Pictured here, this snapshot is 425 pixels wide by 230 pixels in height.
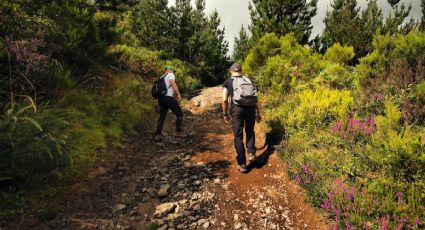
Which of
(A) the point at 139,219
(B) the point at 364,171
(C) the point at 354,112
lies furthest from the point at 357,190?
(A) the point at 139,219

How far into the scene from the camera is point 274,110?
8.35m

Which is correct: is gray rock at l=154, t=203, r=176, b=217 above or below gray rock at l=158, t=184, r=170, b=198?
Answer: below

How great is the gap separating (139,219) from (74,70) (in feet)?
14.9

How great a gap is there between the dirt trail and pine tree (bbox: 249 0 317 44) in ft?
30.4

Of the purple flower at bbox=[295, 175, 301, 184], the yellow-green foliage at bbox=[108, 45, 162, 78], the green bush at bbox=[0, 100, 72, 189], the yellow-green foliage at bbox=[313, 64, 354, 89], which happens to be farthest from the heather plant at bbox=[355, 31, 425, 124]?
the yellow-green foliage at bbox=[108, 45, 162, 78]

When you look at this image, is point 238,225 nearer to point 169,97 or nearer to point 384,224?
point 384,224

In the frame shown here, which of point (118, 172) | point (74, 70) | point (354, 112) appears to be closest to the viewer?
point (118, 172)

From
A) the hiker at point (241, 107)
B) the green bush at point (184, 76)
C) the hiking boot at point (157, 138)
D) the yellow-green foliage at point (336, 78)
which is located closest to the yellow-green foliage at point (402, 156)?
the hiker at point (241, 107)

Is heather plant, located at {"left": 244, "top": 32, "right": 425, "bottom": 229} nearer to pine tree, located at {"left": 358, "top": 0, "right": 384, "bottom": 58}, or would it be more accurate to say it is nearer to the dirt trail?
the dirt trail

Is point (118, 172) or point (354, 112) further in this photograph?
point (354, 112)

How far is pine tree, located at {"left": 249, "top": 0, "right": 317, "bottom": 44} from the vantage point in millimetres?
15078

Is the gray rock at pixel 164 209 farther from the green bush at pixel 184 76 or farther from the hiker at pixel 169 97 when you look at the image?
the green bush at pixel 184 76

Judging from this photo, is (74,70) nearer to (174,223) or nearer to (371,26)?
(174,223)

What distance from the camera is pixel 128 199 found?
5293mm
